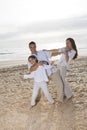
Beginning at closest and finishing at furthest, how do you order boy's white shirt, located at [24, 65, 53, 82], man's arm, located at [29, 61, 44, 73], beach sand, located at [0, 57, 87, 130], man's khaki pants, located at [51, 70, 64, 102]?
beach sand, located at [0, 57, 87, 130], man's arm, located at [29, 61, 44, 73], boy's white shirt, located at [24, 65, 53, 82], man's khaki pants, located at [51, 70, 64, 102]

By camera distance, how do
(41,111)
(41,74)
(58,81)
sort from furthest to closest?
(58,81)
(41,74)
(41,111)

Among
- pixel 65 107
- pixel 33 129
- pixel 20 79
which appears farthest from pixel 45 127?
pixel 20 79

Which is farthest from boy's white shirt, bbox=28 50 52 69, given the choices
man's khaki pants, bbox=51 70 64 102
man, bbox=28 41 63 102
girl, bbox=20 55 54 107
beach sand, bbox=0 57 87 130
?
beach sand, bbox=0 57 87 130

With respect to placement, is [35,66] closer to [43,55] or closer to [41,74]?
[41,74]

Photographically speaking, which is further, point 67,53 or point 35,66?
point 67,53

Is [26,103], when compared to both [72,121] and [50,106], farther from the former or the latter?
[72,121]

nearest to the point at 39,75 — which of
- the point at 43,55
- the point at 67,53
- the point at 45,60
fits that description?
the point at 45,60

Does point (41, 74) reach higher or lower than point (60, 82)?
higher

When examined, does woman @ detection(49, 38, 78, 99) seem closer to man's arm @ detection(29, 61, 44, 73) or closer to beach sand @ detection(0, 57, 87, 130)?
man's arm @ detection(29, 61, 44, 73)

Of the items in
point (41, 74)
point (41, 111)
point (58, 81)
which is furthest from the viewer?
point (58, 81)

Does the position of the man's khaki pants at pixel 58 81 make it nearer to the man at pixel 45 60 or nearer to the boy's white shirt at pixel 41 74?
the man at pixel 45 60

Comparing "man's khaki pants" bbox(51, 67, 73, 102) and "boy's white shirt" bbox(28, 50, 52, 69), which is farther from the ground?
"boy's white shirt" bbox(28, 50, 52, 69)

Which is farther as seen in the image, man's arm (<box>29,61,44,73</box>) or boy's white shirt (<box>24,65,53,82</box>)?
boy's white shirt (<box>24,65,53,82</box>)

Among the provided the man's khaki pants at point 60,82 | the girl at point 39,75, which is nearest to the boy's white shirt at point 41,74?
the girl at point 39,75
